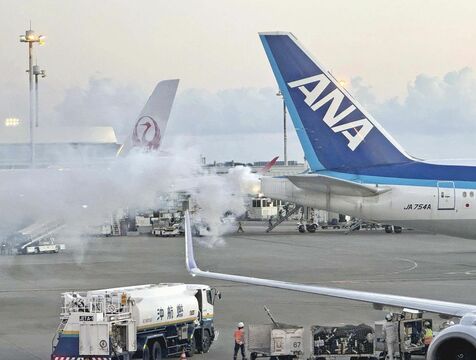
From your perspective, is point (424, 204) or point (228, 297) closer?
point (424, 204)

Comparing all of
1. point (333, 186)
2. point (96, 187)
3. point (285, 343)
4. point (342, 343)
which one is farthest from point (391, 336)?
point (96, 187)

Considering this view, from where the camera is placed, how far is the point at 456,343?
1862 cm

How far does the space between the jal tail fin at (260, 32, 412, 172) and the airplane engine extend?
791 inches

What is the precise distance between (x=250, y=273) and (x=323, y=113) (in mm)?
17229

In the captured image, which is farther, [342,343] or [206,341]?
[206,341]

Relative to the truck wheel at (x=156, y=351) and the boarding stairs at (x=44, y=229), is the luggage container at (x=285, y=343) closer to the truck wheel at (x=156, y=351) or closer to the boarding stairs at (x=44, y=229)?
the truck wheel at (x=156, y=351)

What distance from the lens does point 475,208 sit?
38562mm

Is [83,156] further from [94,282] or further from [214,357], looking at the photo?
[214,357]

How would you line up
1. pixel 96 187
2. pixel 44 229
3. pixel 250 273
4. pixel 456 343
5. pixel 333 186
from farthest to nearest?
pixel 250 273, pixel 44 229, pixel 96 187, pixel 333 186, pixel 456 343

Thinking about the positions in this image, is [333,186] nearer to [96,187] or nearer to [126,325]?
[96,187]

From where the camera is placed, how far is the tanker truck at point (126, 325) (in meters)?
26.3

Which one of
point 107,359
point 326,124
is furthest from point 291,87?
point 107,359

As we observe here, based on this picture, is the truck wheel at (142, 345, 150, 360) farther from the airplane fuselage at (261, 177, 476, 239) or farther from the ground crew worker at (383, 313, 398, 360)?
the airplane fuselage at (261, 177, 476, 239)

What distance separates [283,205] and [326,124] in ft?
251
